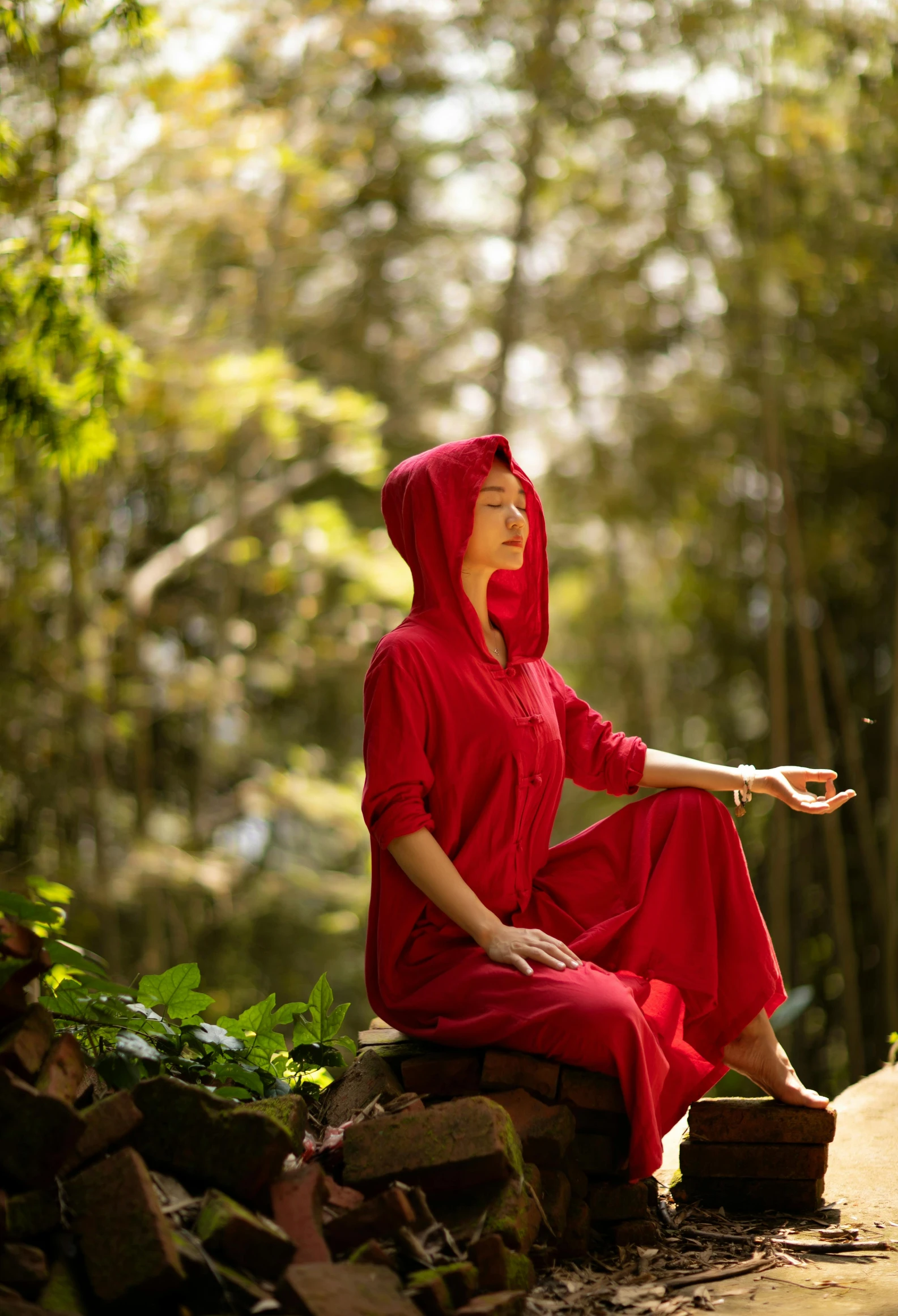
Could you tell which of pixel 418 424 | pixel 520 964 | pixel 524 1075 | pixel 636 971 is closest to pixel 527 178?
pixel 418 424

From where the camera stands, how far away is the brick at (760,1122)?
2.14 meters

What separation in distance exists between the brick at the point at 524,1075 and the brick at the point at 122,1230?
1.97ft

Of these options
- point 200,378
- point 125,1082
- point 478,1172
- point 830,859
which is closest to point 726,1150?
point 478,1172

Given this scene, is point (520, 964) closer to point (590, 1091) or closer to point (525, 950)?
point (525, 950)

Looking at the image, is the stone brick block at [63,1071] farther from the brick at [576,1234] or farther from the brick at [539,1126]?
the brick at [576,1234]

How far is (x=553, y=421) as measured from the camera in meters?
6.95

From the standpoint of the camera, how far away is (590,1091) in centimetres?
189

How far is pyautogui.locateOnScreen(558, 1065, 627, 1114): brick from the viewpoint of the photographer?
189 centimetres

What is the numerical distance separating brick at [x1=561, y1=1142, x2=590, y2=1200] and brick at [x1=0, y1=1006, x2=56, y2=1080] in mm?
783

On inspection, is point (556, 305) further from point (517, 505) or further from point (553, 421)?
point (517, 505)

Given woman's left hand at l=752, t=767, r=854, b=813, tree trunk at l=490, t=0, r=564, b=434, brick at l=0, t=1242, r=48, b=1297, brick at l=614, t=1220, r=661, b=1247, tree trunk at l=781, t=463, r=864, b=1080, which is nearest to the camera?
brick at l=0, t=1242, r=48, b=1297

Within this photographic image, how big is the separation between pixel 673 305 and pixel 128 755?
145 inches

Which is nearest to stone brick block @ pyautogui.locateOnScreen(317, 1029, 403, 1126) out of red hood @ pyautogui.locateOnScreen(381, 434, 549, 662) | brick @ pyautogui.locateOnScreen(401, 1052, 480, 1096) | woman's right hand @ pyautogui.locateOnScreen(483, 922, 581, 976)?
brick @ pyautogui.locateOnScreen(401, 1052, 480, 1096)

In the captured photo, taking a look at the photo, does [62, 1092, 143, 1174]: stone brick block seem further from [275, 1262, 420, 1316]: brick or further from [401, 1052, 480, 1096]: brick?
[401, 1052, 480, 1096]: brick
